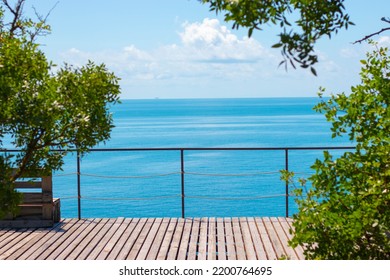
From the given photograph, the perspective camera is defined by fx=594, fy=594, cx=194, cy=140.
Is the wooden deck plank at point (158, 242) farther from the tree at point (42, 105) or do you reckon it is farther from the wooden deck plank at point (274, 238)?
the tree at point (42, 105)

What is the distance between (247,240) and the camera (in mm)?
5574

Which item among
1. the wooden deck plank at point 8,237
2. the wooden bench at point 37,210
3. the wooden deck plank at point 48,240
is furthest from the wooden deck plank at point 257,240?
the wooden deck plank at point 8,237

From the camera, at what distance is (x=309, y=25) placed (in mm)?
2246

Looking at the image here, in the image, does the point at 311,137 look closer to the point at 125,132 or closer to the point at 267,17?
the point at 125,132

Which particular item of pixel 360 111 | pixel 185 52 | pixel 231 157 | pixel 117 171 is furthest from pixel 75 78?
pixel 185 52

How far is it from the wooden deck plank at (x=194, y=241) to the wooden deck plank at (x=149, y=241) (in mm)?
366

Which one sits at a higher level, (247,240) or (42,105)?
(42,105)

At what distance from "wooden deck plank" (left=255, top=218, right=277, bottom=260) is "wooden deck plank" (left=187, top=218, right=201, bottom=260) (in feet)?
2.04

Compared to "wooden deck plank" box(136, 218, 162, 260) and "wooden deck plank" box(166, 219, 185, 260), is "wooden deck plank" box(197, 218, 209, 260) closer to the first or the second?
"wooden deck plank" box(166, 219, 185, 260)

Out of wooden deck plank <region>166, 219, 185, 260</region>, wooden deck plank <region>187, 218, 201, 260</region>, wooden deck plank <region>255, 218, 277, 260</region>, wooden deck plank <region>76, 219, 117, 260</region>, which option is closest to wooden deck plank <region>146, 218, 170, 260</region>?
wooden deck plank <region>166, 219, 185, 260</region>

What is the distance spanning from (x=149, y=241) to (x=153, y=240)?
0.16ft

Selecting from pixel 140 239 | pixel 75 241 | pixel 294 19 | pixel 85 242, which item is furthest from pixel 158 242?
pixel 294 19

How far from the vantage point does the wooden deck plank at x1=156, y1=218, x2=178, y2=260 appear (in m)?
5.10

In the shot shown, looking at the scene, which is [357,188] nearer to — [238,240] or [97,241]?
[238,240]
